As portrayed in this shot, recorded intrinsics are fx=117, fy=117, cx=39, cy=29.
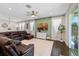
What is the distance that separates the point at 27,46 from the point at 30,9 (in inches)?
28.6

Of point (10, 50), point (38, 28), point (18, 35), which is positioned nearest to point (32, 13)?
point (38, 28)

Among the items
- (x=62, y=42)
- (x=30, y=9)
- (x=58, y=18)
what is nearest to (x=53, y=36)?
(x=62, y=42)

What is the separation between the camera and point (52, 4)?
7.41ft

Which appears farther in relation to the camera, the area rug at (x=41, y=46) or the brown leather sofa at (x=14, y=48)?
the area rug at (x=41, y=46)

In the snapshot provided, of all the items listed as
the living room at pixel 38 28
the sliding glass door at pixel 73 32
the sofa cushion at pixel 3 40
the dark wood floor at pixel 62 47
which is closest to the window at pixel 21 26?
the living room at pixel 38 28

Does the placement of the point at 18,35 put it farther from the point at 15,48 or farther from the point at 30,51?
the point at 30,51

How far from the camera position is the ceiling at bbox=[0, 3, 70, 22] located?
2.24 m

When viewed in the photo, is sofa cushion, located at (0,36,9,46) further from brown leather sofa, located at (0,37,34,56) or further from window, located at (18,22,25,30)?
window, located at (18,22,25,30)

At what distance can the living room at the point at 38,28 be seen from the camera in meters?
2.25

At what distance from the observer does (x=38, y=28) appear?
235 centimetres

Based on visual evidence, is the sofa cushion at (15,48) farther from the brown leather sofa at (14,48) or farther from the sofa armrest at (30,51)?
the sofa armrest at (30,51)

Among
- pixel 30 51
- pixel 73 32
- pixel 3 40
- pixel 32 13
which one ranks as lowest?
pixel 30 51

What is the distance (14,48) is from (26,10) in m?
0.76

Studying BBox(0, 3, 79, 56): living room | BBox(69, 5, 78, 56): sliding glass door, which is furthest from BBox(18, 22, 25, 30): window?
BBox(69, 5, 78, 56): sliding glass door
